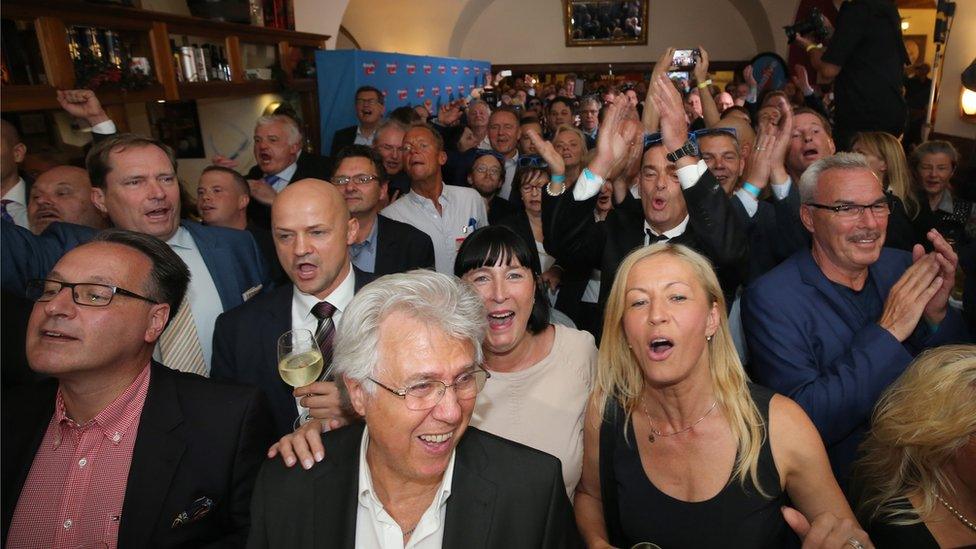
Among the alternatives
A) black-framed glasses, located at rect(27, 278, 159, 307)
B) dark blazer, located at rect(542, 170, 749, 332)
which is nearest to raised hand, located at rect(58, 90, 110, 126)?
black-framed glasses, located at rect(27, 278, 159, 307)

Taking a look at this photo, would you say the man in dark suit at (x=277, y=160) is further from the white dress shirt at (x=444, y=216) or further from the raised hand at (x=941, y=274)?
the raised hand at (x=941, y=274)

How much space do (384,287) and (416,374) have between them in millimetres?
255

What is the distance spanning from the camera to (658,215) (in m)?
2.61

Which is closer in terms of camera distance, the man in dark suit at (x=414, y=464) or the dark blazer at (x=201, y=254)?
the man in dark suit at (x=414, y=464)

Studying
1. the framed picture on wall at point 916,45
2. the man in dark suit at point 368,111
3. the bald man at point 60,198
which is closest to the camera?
the bald man at point 60,198

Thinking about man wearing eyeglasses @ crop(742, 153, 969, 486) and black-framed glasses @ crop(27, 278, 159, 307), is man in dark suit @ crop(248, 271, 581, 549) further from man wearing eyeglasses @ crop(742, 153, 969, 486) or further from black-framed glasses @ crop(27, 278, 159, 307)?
man wearing eyeglasses @ crop(742, 153, 969, 486)

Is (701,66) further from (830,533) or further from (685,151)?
(830,533)

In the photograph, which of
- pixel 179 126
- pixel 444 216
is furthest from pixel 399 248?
pixel 179 126

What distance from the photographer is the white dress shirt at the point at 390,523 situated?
1.43 metres

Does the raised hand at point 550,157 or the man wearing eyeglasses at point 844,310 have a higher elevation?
the raised hand at point 550,157

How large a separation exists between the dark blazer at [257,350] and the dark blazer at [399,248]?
929 millimetres

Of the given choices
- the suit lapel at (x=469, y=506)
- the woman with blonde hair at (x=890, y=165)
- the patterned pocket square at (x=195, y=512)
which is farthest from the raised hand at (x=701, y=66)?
the patterned pocket square at (x=195, y=512)

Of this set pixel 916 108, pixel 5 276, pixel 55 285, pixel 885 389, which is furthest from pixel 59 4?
pixel 916 108

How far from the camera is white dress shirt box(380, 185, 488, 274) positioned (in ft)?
13.0
